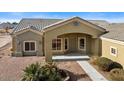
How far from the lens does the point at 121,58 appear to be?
17609 millimetres

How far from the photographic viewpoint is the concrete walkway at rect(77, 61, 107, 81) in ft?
51.4

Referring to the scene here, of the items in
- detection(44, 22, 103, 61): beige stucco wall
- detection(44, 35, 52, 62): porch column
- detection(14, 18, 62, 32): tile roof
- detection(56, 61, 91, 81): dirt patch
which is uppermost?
detection(14, 18, 62, 32): tile roof

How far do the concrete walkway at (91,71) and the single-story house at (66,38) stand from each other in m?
2.15

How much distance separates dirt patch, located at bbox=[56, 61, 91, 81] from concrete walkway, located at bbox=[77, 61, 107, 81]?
26 centimetres

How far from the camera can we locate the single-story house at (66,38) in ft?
67.7

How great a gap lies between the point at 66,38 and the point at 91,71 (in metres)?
8.28

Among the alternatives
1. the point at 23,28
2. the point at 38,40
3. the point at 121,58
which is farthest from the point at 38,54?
the point at 121,58

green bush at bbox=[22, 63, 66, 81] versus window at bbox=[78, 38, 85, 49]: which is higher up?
window at bbox=[78, 38, 85, 49]

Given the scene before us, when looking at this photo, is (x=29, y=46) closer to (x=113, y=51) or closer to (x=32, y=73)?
(x=113, y=51)

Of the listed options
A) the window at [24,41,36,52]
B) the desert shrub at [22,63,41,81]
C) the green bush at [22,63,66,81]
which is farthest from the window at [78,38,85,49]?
the desert shrub at [22,63,41,81]

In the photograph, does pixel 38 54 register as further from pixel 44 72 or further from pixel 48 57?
pixel 44 72

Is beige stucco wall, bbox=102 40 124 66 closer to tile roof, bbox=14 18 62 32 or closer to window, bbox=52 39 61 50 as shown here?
window, bbox=52 39 61 50

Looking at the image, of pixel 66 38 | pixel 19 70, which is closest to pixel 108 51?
pixel 66 38

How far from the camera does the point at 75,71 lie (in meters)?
17.7
